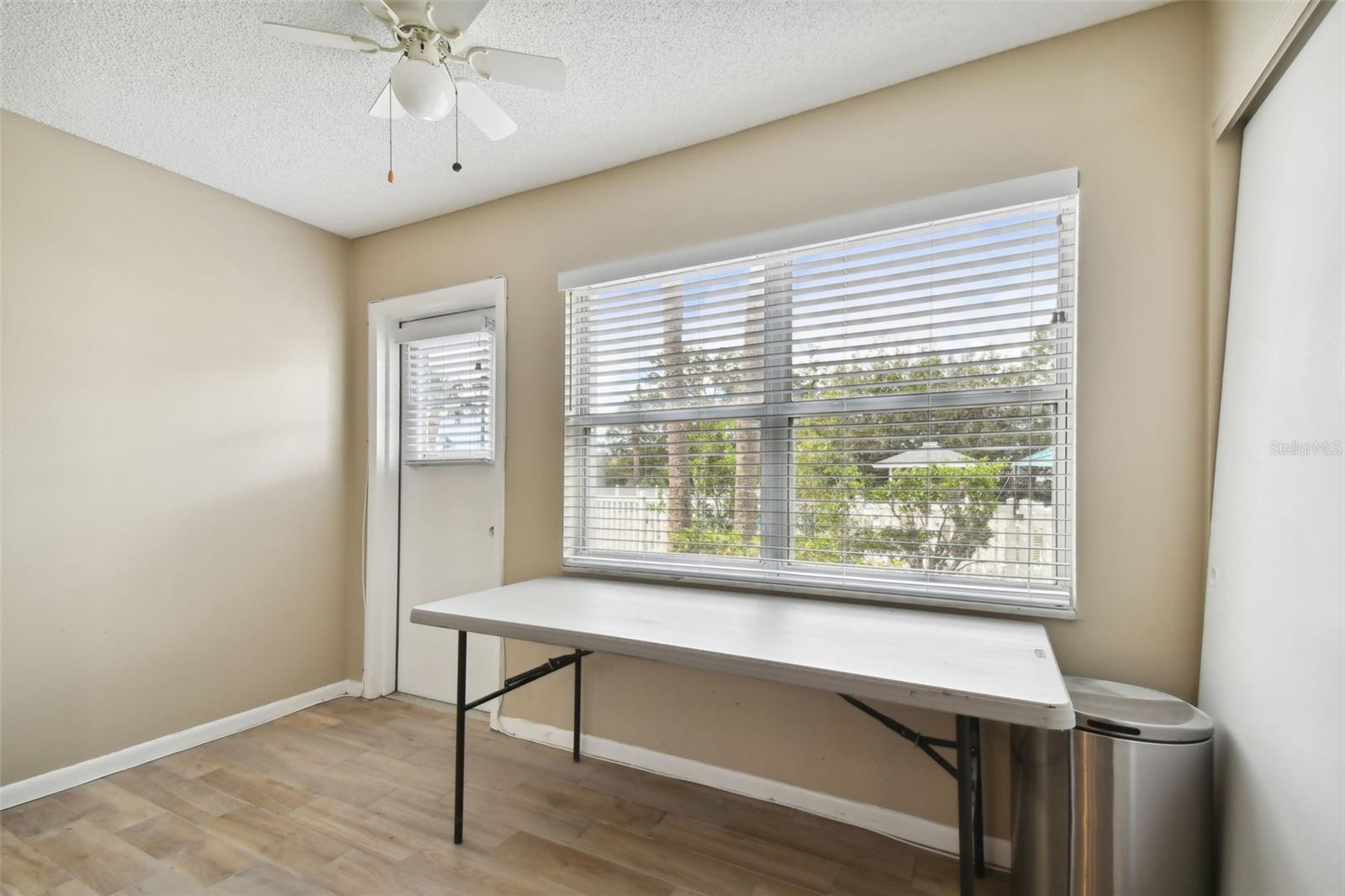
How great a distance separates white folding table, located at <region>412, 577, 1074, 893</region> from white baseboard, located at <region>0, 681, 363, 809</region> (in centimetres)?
162

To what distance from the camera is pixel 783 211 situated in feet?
8.23

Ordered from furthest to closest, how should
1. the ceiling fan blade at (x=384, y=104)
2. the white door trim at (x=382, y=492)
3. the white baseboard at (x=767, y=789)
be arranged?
the white door trim at (x=382, y=492)
the white baseboard at (x=767, y=789)
the ceiling fan blade at (x=384, y=104)

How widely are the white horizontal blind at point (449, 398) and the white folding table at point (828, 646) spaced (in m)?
1.10

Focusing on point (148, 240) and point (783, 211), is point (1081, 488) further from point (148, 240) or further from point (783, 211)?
point (148, 240)

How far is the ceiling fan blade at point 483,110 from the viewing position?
1.95 m

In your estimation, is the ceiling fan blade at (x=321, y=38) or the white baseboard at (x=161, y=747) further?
the white baseboard at (x=161, y=747)

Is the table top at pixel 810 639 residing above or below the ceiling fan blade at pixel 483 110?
below

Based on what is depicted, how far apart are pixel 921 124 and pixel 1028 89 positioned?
33 centimetres

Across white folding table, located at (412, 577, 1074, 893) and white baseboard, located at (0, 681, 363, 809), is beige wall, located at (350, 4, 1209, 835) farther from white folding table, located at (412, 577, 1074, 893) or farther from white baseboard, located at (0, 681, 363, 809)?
white baseboard, located at (0, 681, 363, 809)

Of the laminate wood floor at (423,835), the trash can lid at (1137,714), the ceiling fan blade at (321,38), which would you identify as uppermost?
the ceiling fan blade at (321,38)

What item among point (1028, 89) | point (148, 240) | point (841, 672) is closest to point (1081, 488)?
point (841, 672)

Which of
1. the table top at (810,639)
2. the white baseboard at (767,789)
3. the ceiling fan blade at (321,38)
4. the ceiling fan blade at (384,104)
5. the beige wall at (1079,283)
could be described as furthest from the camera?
the white baseboard at (767,789)

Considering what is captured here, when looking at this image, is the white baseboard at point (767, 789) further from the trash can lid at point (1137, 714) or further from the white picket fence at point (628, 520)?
the white picket fence at point (628, 520)

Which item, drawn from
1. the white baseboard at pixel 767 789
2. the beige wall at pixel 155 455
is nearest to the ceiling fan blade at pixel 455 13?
the beige wall at pixel 155 455
